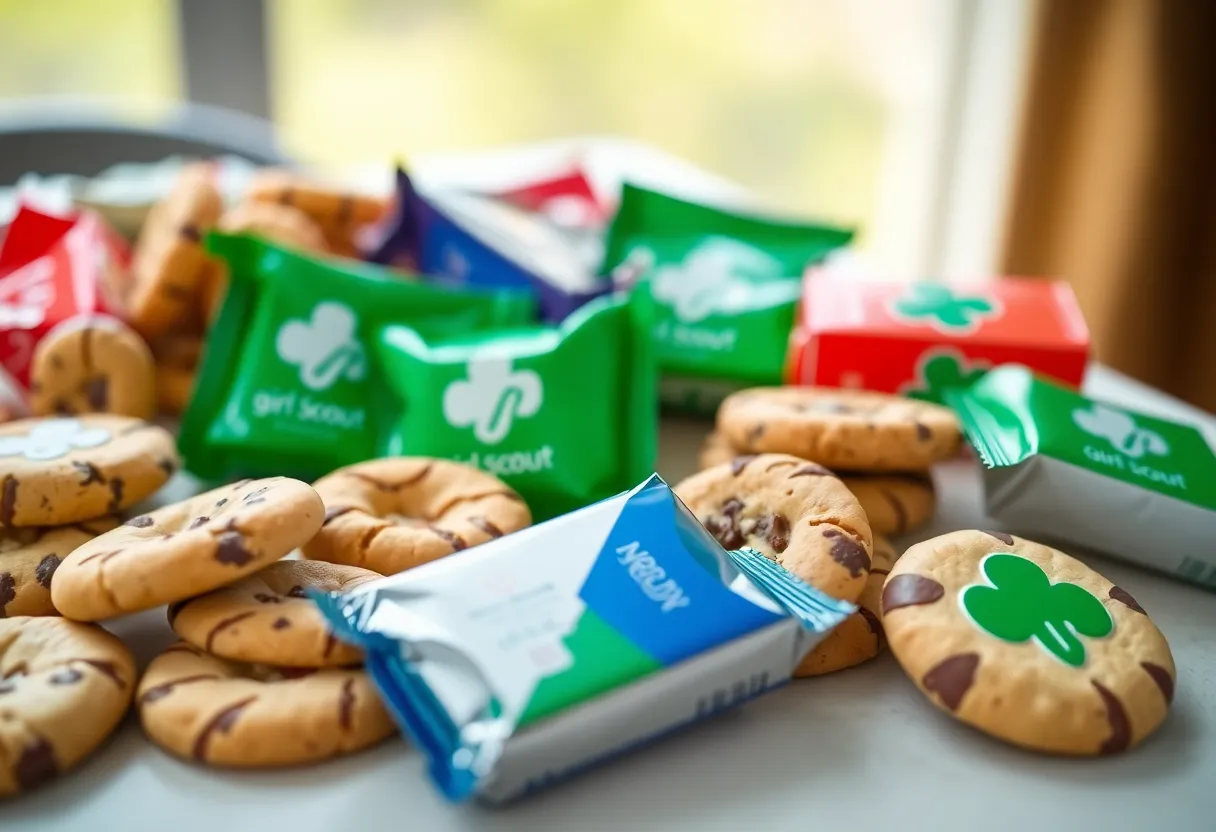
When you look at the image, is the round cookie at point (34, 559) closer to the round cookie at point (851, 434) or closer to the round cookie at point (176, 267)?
the round cookie at point (176, 267)

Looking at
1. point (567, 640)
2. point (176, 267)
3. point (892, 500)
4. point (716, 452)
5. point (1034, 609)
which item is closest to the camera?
point (567, 640)

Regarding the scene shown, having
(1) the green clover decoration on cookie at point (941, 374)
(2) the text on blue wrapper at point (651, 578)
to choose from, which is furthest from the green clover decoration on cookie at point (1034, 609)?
(1) the green clover decoration on cookie at point (941, 374)

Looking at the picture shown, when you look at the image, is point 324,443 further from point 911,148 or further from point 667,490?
point 911,148

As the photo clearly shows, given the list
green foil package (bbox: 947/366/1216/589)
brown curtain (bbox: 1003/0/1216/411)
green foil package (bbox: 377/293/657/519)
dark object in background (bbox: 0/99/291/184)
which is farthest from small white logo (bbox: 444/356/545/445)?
brown curtain (bbox: 1003/0/1216/411)

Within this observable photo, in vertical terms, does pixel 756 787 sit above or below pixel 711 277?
below

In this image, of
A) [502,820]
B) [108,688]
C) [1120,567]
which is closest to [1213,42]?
[1120,567]

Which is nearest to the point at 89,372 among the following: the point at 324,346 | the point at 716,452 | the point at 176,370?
the point at 176,370

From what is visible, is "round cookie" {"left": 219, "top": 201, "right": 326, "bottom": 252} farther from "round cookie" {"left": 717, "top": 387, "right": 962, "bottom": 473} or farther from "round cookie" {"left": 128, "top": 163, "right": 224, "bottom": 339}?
"round cookie" {"left": 717, "top": 387, "right": 962, "bottom": 473}

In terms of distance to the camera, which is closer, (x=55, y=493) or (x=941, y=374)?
(x=55, y=493)

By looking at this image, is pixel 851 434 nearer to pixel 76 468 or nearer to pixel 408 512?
pixel 408 512
